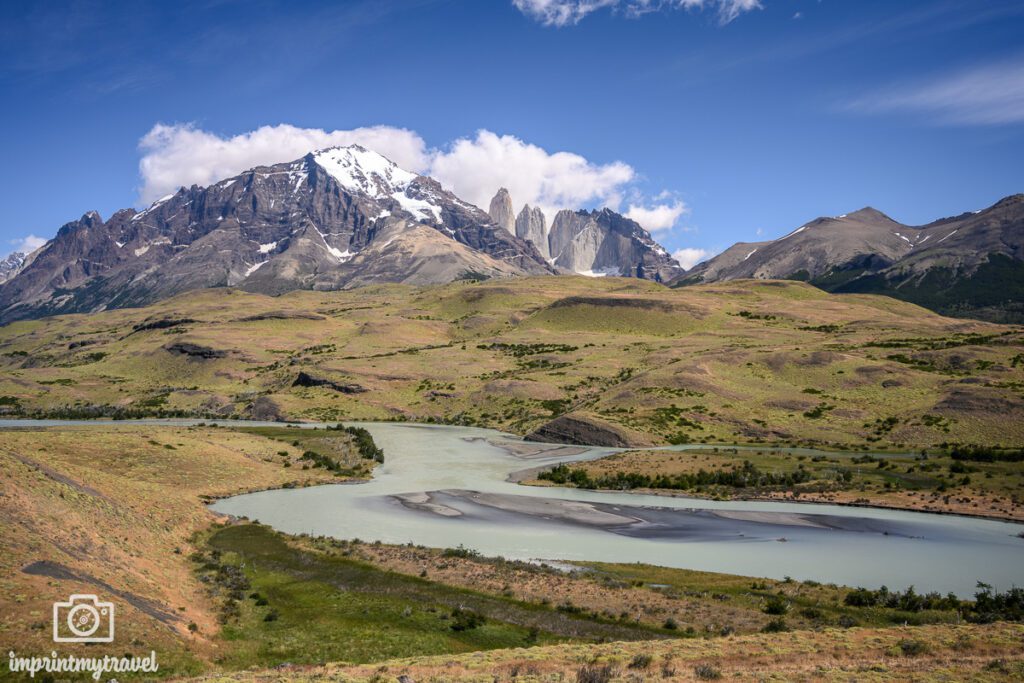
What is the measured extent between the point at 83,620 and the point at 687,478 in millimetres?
65479

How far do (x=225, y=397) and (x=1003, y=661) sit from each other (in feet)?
566

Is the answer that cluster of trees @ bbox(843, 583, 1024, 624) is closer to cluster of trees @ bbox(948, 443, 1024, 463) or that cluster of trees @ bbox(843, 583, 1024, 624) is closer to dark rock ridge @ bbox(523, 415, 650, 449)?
cluster of trees @ bbox(948, 443, 1024, 463)

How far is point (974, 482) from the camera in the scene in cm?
6869

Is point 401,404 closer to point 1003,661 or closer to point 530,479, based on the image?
point 530,479

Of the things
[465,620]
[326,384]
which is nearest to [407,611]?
[465,620]

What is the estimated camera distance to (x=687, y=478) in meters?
78.6

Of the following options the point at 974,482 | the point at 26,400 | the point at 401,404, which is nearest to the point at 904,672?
the point at 974,482

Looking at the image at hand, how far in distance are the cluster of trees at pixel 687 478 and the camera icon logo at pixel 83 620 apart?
191ft

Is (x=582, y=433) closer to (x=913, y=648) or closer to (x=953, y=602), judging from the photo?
(x=953, y=602)

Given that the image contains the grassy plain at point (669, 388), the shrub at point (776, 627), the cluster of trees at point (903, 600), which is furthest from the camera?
the grassy plain at point (669, 388)

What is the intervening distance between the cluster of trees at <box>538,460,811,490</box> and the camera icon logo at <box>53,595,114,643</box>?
5835 cm

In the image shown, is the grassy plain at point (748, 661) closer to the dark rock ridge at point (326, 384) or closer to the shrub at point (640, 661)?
the shrub at point (640, 661)

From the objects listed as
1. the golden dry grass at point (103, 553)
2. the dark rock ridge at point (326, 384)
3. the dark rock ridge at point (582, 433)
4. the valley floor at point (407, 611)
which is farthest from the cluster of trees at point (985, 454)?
the dark rock ridge at point (326, 384)

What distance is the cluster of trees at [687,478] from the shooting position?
75.3 metres
